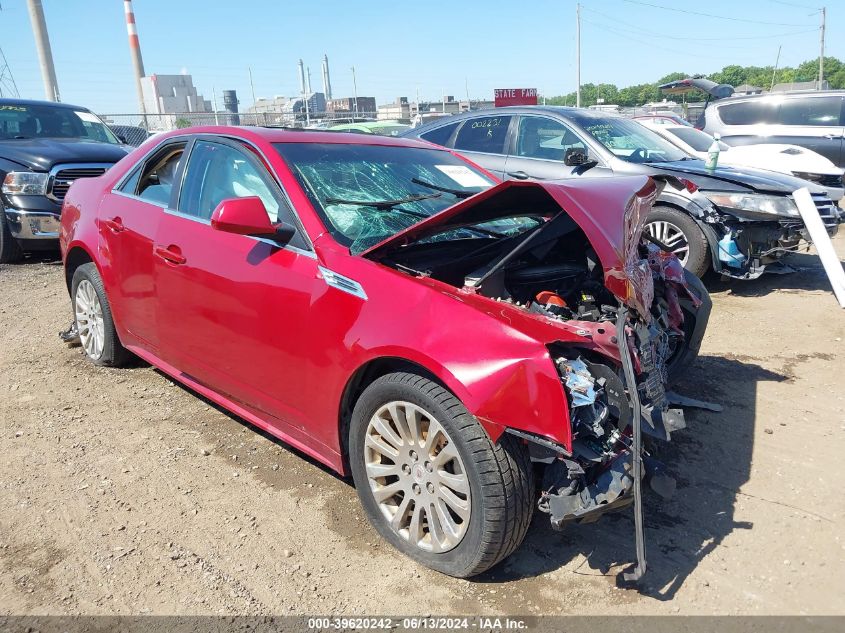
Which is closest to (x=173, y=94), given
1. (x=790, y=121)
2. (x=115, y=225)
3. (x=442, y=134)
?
(x=790, y=121)

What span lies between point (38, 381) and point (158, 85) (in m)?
55.1

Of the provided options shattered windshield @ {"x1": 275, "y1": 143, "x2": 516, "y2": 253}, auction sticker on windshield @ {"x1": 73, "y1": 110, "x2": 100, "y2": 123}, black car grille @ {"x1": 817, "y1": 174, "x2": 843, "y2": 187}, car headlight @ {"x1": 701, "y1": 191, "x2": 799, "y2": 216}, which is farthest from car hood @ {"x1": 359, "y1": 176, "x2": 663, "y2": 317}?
auction sticker on windshield @ {"x1": 73, "y1": 110, "x2": 100, "y2": 123}

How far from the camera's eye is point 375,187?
340 centimetres

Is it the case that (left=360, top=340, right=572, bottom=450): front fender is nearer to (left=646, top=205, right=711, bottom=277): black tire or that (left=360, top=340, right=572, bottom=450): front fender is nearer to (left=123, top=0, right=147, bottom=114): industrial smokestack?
(left=646, top=205, right=711, bottom=277): black tire

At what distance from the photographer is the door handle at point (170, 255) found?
11.4 ft

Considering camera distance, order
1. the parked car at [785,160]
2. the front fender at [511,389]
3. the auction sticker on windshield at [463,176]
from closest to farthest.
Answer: the front fender at [511,389] → the auction sticker on windshield at [463,176] → the parked car at [785,160]

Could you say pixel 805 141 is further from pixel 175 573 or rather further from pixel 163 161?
pixel 175 573

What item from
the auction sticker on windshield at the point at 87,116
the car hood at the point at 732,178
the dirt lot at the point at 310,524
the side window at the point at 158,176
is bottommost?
the dirt lot at the point at 310,524

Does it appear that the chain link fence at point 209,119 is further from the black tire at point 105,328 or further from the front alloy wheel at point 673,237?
the front alloy wheel at point 673,237

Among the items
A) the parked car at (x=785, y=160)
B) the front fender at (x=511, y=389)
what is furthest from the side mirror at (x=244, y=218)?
the parked car at (x=785, y=160)

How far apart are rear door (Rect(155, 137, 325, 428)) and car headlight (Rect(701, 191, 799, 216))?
4.77 m

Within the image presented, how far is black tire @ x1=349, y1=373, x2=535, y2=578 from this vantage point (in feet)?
7.50

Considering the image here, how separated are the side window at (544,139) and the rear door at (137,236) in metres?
4.27

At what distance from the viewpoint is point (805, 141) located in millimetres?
11781
